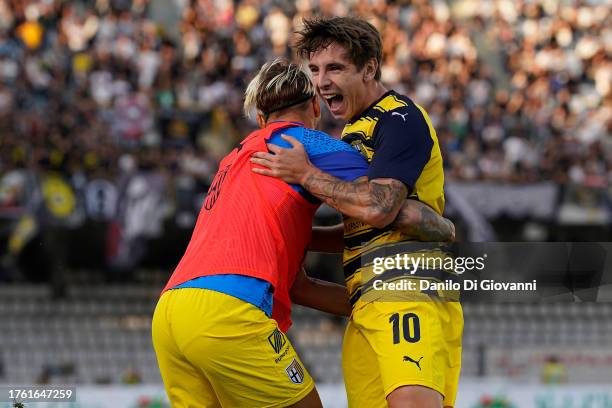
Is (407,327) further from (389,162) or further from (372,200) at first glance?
(389,162)

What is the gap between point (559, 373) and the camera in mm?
10523

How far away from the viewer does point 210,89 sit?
17.2 meters

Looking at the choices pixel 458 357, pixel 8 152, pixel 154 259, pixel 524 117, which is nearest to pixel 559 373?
pixel 154 259

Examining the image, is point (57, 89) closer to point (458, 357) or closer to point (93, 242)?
point (93, 242)

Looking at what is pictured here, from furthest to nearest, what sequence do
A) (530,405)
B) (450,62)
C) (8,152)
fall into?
(450,62) → (8,152) → (530,405)

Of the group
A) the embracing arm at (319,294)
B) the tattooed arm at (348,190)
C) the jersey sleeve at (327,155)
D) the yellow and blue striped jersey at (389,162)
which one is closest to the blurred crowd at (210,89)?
the embracing arm at (319,294)

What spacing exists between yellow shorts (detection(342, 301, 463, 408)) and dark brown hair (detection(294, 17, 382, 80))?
47.1 inches

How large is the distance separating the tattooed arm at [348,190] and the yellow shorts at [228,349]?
0.60 m

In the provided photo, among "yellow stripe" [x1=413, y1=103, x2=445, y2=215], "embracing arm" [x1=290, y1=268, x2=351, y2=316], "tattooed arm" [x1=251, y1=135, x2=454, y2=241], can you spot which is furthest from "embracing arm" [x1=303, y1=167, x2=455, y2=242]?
"embracing arm" [x1=290, y1=268, x2=351, y2=316]

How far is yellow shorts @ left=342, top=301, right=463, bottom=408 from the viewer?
468cm

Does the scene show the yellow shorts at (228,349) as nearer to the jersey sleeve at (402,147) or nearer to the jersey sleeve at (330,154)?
the jersey sleeve at (330,154)

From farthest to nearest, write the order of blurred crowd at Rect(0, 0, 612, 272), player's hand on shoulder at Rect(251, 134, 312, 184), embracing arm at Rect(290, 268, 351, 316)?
blurred crowd at Rect(0, 0, 612, 272)
embracing arm at Rect(290, 268, 351, 316)
player's hand on shoulder at Rect(251, 134, 312, 184)

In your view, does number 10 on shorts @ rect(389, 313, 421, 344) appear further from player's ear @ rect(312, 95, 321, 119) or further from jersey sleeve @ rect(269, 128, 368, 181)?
player's ear @ rect(312, 95, 321, 119)

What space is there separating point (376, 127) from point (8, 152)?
10.0 m
